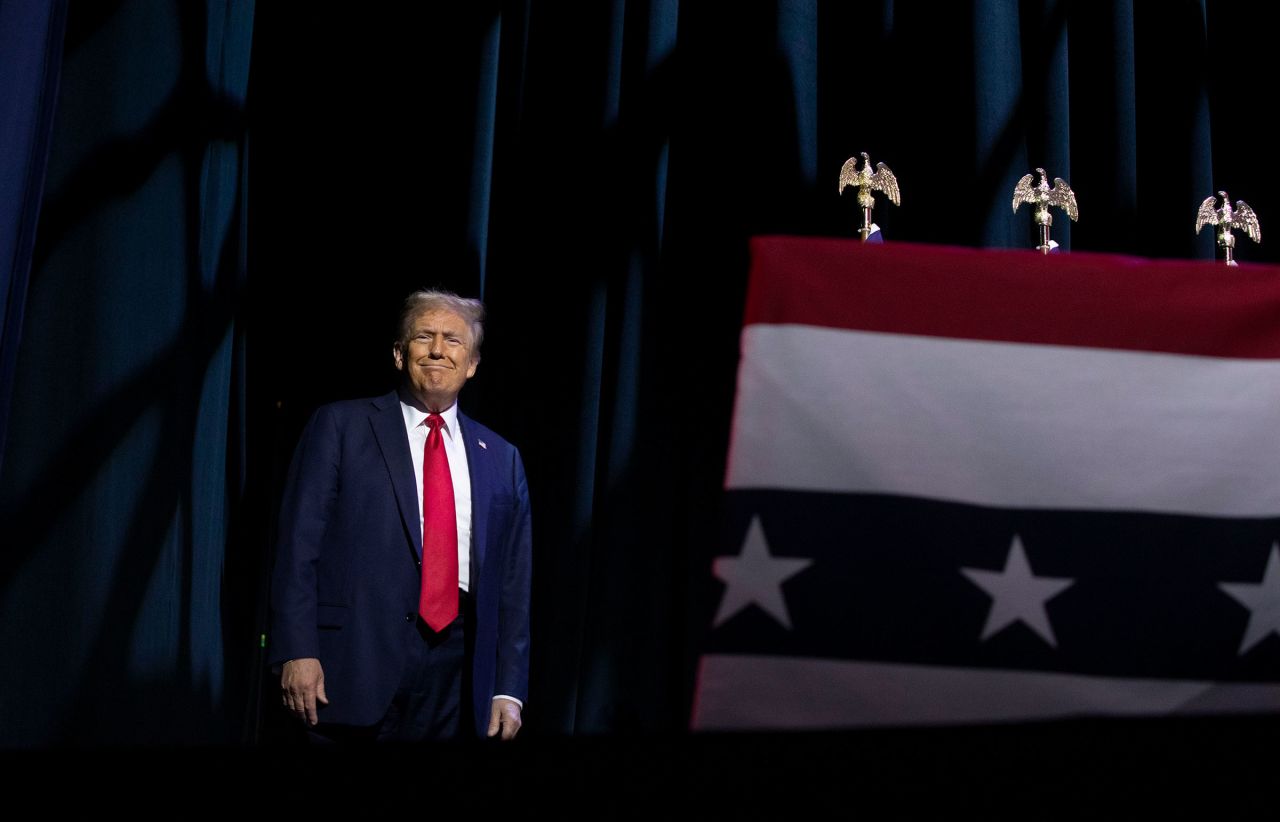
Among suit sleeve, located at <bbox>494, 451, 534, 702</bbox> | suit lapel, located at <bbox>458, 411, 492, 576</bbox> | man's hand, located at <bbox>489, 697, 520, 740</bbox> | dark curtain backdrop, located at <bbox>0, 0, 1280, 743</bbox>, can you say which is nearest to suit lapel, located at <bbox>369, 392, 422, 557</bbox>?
suit lapel, located at <bbox>458, 411, 492, 576</bbox>

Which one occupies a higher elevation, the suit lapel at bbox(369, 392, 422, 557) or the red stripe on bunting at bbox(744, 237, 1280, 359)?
the red stripe on bunting at bbox(744, 237, 1280, 359)

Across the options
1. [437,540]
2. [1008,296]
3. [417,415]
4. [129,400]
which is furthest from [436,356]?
[1008,296]

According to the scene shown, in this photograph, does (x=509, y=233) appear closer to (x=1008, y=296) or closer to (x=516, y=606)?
(x=516, y=606)

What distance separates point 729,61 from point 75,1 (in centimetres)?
195

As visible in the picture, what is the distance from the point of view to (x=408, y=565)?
226 centimetres

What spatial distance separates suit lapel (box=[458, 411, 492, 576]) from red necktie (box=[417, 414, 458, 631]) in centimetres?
4

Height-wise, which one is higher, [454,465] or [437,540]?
[454,465]

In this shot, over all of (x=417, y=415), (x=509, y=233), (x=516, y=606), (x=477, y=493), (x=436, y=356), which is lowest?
(x=516, y=606)

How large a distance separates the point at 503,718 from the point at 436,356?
82cm

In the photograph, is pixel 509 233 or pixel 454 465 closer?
pixel 454 465

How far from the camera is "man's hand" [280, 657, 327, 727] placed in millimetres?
2135

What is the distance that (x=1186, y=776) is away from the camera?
0.74 m

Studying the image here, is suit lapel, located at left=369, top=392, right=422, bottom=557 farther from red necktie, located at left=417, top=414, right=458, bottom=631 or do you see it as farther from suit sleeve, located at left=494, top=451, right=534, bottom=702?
suit sleeve, located at left=494, top=451, right=534, bottom=702

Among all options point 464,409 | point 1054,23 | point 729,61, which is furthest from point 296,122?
point 1054,23
